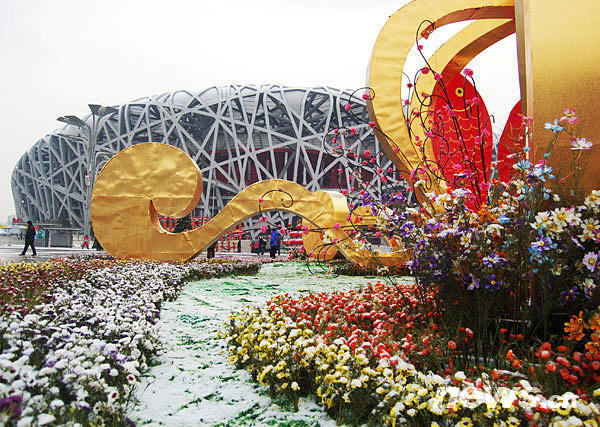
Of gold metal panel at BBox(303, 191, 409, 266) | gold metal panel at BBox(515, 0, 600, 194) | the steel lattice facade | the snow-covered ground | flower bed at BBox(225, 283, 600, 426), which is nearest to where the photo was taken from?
flower bed at BBox(225, 283, 600, 426)

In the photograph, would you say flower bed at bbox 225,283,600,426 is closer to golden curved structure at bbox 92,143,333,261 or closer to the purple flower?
the purple flower

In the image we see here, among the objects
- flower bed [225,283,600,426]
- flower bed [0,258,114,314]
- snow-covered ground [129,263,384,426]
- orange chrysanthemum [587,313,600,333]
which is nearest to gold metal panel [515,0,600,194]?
orange chrysanthemum [587,313,600,333]

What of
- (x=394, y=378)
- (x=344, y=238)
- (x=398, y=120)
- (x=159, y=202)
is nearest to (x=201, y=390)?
(x=394, y=378)

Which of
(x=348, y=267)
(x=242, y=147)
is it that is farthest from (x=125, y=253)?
(x=242, y=147)

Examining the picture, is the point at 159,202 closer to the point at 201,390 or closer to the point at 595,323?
the point at 201,390

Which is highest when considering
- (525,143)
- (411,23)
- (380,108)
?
(411,23)

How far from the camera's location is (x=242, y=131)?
44969mm

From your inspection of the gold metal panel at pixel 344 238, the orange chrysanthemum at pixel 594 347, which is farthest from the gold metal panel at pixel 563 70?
the gold metal panel at pixel 344 238

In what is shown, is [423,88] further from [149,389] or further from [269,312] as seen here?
[149,389]

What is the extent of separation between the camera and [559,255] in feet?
10.6

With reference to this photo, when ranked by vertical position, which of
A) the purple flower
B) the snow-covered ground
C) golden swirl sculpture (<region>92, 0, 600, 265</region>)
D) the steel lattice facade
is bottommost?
the snow-covered ground

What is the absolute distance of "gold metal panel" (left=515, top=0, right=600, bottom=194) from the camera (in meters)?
3.46

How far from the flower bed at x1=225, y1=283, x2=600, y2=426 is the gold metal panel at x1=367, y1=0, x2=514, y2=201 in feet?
7.81

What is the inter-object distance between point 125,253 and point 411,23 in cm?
843
